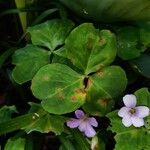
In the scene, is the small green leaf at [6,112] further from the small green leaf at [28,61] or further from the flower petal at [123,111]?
the flower petal at [123,111]

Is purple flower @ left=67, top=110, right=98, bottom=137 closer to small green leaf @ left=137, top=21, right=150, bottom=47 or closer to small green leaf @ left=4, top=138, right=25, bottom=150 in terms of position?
small green leaf @ left=4, top=138, right=25, bottom=150

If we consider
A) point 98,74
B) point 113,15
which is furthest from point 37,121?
point 113,15

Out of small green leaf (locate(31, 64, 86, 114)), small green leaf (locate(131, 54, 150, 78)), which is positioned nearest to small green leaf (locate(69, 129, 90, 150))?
small green leaf (locate(31, 64, 86, 114))

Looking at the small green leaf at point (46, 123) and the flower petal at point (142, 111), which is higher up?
the flower petal at point (142, 111)

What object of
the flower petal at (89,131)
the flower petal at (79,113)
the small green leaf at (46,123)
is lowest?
the flower petal at (89,131)

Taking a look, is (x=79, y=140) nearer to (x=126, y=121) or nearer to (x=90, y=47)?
(x=126, y=121)

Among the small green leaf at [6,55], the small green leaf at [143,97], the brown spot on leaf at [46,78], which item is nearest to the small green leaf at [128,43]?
the small green leaf at [143,97]

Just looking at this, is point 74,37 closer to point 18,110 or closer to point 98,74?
point 98,74
